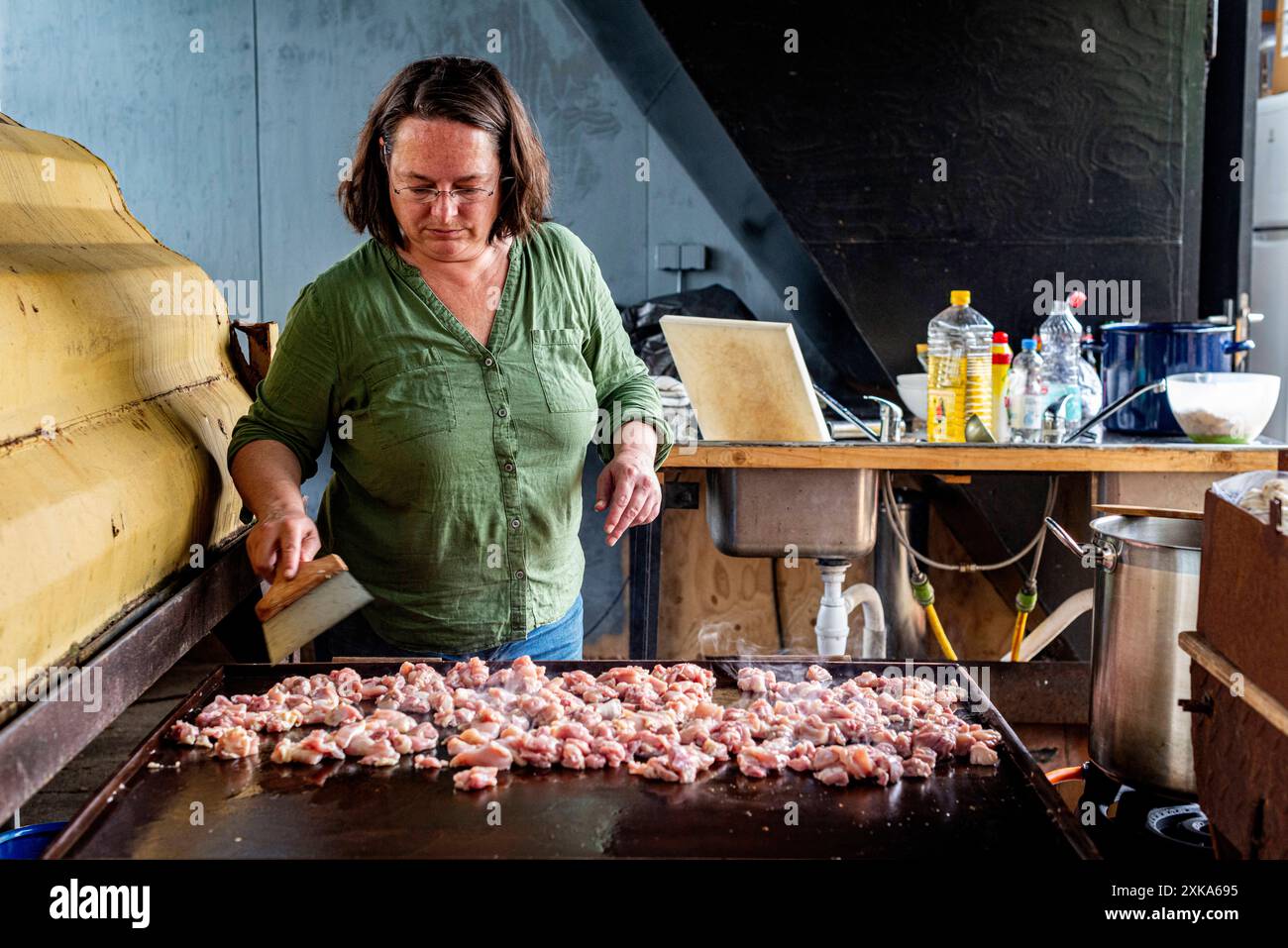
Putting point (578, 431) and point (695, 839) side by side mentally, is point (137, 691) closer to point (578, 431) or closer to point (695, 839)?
point (695, 839)

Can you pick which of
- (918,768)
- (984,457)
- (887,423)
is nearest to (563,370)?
(918,768)

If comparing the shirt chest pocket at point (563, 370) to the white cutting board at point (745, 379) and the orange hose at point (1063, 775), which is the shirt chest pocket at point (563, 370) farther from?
the white cutting board at point (745, 379)

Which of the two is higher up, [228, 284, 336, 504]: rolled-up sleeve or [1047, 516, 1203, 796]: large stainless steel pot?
[228, 284, 336, 504]: rolled-up sleeve

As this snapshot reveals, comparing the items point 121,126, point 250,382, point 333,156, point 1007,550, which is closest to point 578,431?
point 250,382

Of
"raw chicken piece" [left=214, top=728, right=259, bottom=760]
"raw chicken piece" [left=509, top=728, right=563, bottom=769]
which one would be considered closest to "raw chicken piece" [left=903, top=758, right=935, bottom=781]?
"raw chicken piece" [left=509, top=728, right=563, bottom=769]

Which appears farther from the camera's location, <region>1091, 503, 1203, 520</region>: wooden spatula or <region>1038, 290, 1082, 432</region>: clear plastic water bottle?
Result: <region>1038, 290, 1082, 432</region>: clear plastic water bottle

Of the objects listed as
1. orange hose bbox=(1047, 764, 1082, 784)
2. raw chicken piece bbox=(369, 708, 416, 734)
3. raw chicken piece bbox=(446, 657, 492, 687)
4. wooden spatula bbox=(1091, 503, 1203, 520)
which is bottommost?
orange hose bbox=(1047, 764, 1082, 784)

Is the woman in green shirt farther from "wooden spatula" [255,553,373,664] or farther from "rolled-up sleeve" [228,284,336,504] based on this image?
"wooden spatula" [255,553,373,664]

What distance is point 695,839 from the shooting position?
4.74 feet

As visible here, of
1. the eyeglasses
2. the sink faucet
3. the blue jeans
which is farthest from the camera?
the sink faucet

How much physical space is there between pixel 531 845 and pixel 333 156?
4.57m

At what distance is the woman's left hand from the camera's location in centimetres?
217

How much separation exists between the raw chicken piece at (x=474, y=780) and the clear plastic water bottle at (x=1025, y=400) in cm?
229

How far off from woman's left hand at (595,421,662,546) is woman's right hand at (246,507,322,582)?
1.63ft
